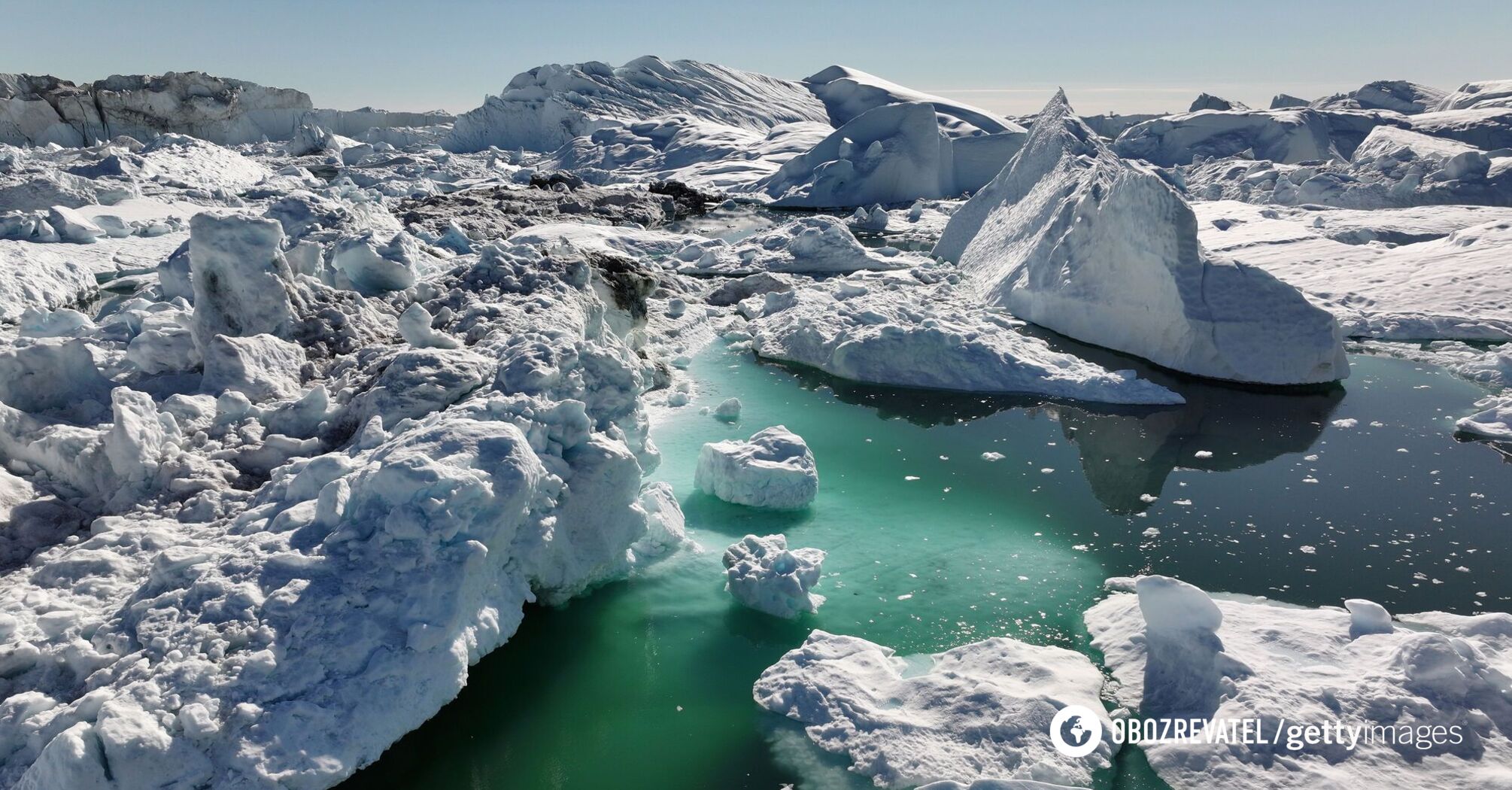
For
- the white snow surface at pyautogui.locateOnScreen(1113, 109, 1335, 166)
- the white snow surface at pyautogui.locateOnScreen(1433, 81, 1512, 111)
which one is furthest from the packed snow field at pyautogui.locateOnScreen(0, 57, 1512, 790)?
the white snow surface at pyautogui.locateOnScreen(1433, 81, 1512, 111)

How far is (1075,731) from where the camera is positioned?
397 cm

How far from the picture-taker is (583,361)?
6.03 m

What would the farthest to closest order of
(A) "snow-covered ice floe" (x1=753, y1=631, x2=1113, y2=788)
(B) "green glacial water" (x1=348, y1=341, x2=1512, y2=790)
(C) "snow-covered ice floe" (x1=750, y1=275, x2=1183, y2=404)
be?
(C) "snow-covered ice floe" (x1=750, y1=275, x2=1183, y2=404)
(B) "green glacial water" (x1=348, y1=341, x2=1512, y2=790)
(A) "snow-covered ice floe" (x1=753, y1=631, x2=1113, y2=788)

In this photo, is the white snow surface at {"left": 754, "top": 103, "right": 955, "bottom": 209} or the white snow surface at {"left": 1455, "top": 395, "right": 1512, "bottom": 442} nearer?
the white snow surface at {"left": 1455, "top": 395, "right": 1512, "bottom": 442}

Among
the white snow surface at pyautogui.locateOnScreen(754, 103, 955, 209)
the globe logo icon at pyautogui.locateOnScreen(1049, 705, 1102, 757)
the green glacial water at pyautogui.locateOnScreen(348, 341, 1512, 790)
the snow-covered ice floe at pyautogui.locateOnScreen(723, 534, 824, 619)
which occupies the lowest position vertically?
the green glacial water at pyautogui.locateOnScreen(348, 341, 1512, 790)

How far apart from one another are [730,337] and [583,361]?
5706mm

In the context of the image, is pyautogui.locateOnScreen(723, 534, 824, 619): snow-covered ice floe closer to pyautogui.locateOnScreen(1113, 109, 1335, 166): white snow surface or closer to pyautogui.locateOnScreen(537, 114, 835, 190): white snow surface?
pyautogui.locateOnScreen(537, 114, 835, 190): white snow surface

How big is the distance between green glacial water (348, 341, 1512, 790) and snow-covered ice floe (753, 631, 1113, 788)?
0.44ft

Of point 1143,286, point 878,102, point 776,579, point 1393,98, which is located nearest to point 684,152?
point 878,102

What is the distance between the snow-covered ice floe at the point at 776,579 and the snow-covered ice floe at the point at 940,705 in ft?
1.39

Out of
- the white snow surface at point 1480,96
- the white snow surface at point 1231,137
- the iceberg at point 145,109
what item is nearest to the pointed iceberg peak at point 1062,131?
the white snow surface at point 1231,137

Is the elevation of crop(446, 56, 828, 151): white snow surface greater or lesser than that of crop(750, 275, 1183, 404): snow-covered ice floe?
greater

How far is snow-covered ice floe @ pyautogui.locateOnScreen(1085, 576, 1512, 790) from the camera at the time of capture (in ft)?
12.0

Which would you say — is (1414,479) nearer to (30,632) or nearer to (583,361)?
(583,361)
